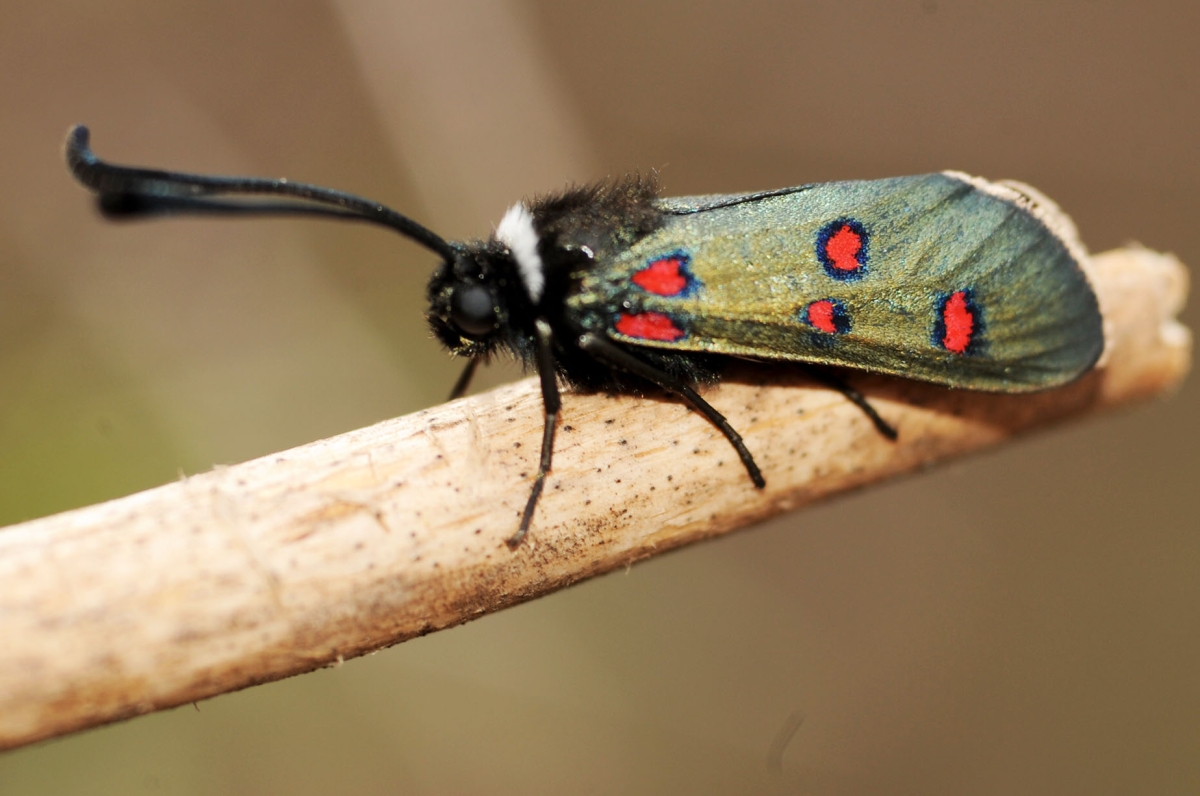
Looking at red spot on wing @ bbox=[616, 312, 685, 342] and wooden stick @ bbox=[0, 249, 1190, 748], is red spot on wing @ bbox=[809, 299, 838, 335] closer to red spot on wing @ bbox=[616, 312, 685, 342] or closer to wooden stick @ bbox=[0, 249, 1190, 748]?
wooden stick @ bbox=[0, 249, 1190, 748]

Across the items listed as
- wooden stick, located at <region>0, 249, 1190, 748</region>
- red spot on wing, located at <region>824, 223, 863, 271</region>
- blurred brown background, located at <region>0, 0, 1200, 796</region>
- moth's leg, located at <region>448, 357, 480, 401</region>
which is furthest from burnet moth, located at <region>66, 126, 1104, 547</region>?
blurred brown background, located at <region>0, 0, 1200, 796</region>

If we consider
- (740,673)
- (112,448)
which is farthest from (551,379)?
(740,673)

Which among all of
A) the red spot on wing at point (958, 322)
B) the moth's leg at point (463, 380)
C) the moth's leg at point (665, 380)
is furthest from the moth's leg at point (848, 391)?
the moth's leg at point (463, 380)

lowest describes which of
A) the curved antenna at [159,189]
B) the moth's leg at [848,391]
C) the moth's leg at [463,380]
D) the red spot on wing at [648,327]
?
the moth's leg at [848,391]

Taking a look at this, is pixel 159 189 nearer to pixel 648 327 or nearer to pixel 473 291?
pixel 473 291

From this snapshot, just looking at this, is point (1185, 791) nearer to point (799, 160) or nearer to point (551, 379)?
point (799, 160)

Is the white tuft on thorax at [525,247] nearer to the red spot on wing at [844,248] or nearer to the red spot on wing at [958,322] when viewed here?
the red spot on wing at [844,248]
